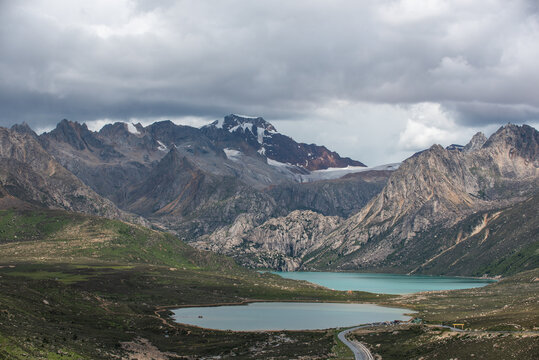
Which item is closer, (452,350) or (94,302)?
(452,350)

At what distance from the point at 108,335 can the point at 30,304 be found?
76.7 ft

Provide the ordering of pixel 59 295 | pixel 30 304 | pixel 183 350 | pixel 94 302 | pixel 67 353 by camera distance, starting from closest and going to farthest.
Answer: pixel 67 353 → pixel 183 350 → pixel 30 304 → pixel 59 295 → pixel 94 302

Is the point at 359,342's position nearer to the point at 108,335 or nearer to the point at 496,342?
the point at 496,342

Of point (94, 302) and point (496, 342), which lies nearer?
point (496, 342)

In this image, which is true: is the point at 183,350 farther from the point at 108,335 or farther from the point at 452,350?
the point at 452,350

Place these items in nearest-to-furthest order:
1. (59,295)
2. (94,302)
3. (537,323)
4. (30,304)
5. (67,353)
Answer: (67,353), (537,323), (30,304), (59,295), (94,302)

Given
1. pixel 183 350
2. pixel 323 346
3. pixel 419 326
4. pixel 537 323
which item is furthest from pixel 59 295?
pixel 537 323

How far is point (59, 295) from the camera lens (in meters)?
182

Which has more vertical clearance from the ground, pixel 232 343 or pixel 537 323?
pixel 537 323

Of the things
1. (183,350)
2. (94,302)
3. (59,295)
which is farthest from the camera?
(94,302)

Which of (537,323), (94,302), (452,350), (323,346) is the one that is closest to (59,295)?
(94,302)

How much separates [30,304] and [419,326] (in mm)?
100480

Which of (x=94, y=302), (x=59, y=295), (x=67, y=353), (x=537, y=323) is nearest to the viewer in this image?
(x=67, y=353)

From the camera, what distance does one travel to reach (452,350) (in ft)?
381
